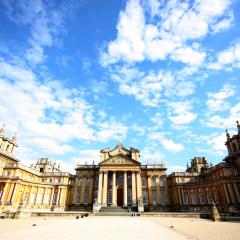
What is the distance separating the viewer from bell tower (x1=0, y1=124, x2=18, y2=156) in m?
48.5

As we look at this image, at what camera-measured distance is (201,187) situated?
46.6 m

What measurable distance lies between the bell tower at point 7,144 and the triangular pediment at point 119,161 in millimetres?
26236

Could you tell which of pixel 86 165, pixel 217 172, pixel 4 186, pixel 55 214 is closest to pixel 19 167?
pixel 4 186

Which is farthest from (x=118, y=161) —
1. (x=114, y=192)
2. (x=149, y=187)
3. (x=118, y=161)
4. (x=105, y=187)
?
(x=149, y=187)

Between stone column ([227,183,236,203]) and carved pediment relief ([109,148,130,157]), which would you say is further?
carved pediment relief ([109,148,130,157])

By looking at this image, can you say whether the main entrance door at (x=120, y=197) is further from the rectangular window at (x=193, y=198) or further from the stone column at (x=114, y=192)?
the rectangular window at (x=193, y=198)

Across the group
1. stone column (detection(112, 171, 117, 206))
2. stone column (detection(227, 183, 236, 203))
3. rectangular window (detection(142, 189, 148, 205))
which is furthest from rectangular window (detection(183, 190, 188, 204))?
stone column (detection(112, 171, 117, 206))

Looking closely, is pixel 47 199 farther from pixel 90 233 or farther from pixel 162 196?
pixel 90 233

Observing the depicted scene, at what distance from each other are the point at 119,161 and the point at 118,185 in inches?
257

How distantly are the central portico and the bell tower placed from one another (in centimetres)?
2524

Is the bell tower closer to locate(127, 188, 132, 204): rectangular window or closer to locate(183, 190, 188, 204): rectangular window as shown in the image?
locate(127, 188, 132, 204): rectangular window

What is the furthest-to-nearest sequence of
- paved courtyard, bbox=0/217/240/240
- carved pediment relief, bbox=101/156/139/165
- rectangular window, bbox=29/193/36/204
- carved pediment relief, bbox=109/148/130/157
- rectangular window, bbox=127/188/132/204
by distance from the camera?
carved pediment relief, bbox=109/148/130/157
carved pediment relief, bbox=101/156/139/165
rectangular window, bbox=29/193/36/204
rectangular window, bbox=127/188/132/204
paved courtyard, bbox=0/217/240/240

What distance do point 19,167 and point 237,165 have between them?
49276mm

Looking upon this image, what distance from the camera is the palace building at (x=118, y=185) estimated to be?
41.2 metres
